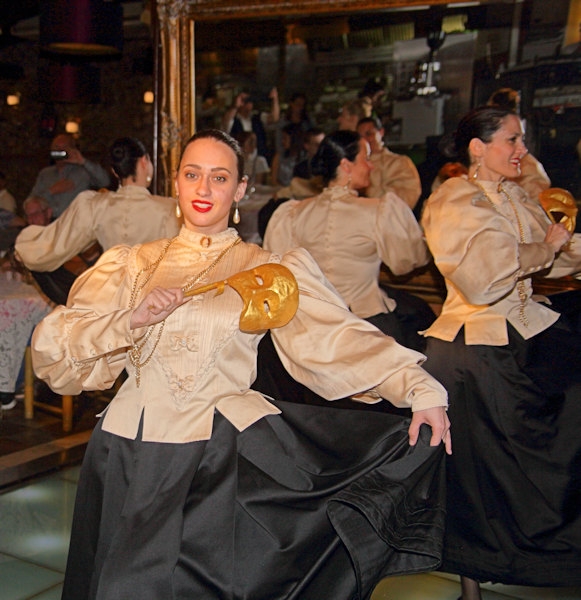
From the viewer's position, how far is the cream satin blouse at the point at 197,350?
6.75ft

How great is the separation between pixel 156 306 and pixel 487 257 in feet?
4.02

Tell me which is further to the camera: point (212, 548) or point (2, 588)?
point (2, 588)

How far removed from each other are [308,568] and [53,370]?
29.0 inches

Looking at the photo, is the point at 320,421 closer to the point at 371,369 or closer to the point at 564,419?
the point at 371,369

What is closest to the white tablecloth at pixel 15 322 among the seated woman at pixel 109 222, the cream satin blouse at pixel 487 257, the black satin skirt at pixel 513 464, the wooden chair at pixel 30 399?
the wooden chair at pixel 30 399

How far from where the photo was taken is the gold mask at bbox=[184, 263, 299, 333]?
2033 millimetres

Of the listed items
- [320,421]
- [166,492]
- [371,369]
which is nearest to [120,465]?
[166,492]

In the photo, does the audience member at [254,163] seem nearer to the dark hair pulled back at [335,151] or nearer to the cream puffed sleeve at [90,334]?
the dark hair pulled back at [335,151]

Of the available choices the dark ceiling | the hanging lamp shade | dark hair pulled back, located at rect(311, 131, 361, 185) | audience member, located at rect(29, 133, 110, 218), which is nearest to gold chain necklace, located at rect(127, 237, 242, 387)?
dark hair pulled back, located at rect(311, 131, 361, 185)

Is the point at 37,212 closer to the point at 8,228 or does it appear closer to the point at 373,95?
the point at 8,228

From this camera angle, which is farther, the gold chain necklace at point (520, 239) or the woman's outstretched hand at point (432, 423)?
the gold chain necklace at point (520, 239)

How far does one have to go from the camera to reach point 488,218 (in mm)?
2826

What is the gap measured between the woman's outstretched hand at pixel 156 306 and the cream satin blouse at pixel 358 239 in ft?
6.44

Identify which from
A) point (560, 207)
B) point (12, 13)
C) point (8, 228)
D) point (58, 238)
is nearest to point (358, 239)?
point (560, 207)
